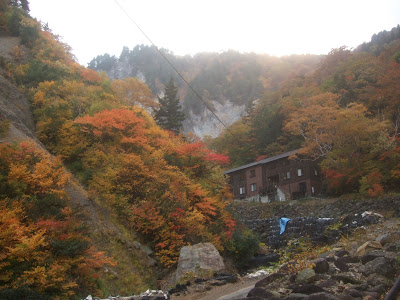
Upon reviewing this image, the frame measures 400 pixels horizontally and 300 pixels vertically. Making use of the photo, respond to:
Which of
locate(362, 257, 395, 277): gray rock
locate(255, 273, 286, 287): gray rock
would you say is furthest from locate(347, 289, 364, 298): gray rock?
locate(255, 273, 286, 287): gray rock

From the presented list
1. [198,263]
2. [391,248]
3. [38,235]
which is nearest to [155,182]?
[198,263]

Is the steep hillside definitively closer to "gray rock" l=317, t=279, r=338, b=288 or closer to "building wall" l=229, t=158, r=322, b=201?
"gray rock" l=317, t=279, r=338, b=288

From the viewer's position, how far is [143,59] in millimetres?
122438

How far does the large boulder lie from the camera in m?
15.3

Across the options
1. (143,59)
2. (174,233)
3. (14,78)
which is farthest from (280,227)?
(143,59)

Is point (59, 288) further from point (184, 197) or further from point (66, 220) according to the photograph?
point (184, 197)

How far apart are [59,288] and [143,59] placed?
11820cm

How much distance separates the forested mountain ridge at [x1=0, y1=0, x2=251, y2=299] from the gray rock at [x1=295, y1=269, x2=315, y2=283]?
6588mm

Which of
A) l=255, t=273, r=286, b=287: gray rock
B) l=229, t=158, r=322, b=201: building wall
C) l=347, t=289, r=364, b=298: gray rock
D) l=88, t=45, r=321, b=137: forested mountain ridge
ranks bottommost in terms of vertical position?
l=255, t=273, r=286, b=287: gray rock

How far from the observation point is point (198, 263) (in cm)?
1580

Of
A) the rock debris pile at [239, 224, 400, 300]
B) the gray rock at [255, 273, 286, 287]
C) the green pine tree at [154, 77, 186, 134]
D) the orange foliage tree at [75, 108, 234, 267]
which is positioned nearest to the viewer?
the rock debris pile at [239, 224, 400, 300]

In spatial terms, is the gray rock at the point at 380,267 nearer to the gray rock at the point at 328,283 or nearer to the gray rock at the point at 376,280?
the gray rock at the point at 376,280

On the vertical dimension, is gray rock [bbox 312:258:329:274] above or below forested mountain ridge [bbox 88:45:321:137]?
below

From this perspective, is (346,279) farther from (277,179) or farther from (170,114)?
(170,114)
